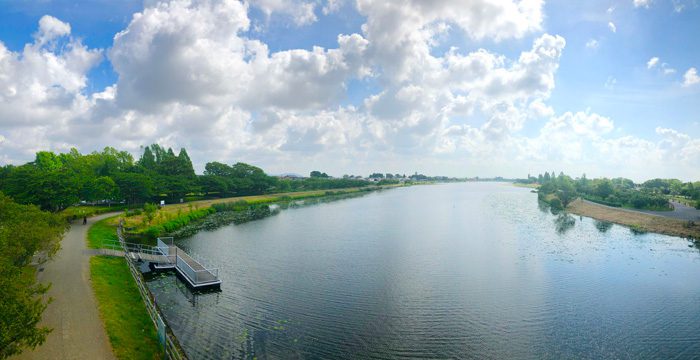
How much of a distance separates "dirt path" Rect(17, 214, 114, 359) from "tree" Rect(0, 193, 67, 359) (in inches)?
24.5

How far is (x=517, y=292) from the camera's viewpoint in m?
27.9

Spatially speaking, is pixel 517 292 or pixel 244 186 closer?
pixel 517 292

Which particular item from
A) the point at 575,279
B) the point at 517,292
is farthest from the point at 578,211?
the point at 517,292

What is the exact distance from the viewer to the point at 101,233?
41.4m

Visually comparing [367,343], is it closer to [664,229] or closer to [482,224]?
[482,224]

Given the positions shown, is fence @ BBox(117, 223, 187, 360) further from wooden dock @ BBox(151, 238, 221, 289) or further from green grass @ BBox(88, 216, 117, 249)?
green grass @ BBox(88, 216, 117, 249)

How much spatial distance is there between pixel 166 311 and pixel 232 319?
4690mm

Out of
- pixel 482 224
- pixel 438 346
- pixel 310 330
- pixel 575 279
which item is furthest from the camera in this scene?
pixel 482 224

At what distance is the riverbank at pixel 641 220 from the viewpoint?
181 feet

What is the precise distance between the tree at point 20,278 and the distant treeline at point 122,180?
74.2ft

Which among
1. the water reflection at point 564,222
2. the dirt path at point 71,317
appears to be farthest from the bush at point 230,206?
the water reflection at point 564,222

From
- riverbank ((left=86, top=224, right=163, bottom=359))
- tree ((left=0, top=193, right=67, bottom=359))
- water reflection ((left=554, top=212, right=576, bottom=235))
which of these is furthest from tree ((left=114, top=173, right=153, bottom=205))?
water reflection ((left=554, top=212, right=576, bottom=235))

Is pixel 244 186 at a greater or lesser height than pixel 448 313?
greater

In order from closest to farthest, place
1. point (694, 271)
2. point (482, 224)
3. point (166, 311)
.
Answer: point (166, 311) < point (694, 271) < point (482, 224)
